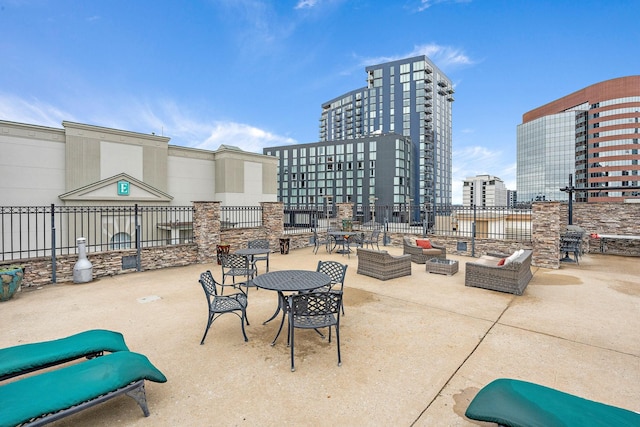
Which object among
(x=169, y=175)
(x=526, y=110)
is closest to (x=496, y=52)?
(x=169, y=175)

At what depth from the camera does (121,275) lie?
8.98m

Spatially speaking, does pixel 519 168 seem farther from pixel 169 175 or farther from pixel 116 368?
pixel 116 368

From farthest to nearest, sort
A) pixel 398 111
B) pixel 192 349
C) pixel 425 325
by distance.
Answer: pixel 398 111
pixel 425 325
pixel 192 349

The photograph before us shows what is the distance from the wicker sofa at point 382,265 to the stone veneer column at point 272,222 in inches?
212

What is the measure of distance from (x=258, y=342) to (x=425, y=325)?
9.31 ft

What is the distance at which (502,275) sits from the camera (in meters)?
7.07

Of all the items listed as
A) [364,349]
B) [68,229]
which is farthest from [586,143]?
[68,229]

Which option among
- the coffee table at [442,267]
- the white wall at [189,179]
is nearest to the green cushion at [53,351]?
the coffee table at [442,267]

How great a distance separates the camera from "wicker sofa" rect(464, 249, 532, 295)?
6.91 m

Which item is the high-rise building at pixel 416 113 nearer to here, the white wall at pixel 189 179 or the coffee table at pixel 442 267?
the white wall at pixel 189 179

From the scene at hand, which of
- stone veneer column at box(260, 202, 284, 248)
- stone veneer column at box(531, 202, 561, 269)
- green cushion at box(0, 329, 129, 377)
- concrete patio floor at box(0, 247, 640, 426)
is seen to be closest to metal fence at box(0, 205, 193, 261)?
concrete patio floor at box(0, 247, 640, 426)

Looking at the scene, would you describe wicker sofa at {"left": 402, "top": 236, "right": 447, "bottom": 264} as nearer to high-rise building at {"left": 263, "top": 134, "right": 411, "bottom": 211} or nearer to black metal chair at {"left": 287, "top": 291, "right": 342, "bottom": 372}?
black metal chair at {"left": 287, "top": 291, "right": 342, "bottom": 372}

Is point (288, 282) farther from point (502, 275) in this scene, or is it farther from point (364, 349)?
point (502, 275)

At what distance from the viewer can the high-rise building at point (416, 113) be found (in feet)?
243
